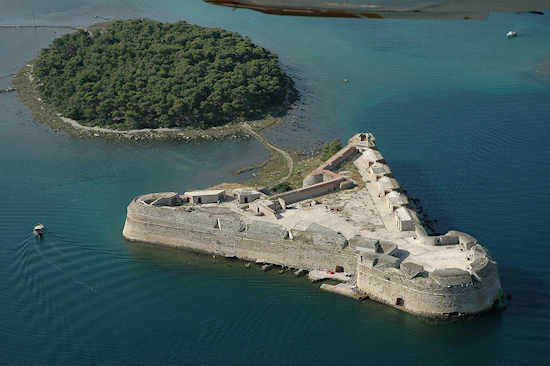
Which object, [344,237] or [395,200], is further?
[395,200]

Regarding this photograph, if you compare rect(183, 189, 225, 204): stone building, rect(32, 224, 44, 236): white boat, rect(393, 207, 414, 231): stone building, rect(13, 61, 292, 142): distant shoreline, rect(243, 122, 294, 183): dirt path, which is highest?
rect(393, 207, 414, 231): stone building

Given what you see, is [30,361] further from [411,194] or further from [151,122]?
[151,122]

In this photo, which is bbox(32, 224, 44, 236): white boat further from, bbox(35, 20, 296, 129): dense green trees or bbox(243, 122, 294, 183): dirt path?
bbox(35, 20, 296, 129): dense green trees

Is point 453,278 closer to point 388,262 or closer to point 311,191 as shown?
point 388,262

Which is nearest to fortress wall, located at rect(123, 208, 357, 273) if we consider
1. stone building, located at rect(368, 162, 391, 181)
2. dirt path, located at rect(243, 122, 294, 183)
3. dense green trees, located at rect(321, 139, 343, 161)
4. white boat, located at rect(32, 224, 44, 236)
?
white boat, located at rect(32, 224, 44, 236)

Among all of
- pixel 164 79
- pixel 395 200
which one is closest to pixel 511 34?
pixel 164 79

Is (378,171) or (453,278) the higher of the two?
(378,171)

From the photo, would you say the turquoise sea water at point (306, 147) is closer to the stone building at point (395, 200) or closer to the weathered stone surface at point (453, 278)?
the weathered stone surface at point (453, 278)
